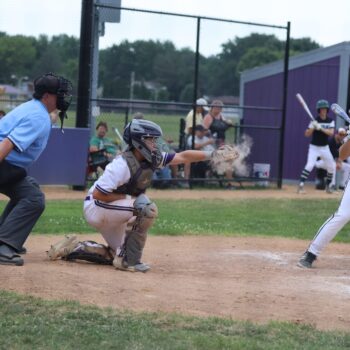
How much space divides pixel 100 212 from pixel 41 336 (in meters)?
2.48

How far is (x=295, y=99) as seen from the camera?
18.5 meters

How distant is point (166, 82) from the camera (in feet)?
70.0

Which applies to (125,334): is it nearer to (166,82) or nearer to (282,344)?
(282,344)

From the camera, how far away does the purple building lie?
1731 cm

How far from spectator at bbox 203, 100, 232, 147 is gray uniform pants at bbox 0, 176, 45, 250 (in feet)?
31.1

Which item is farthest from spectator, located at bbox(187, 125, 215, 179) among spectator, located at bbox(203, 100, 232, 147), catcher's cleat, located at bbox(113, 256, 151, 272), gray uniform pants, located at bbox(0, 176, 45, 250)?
gray uniform pants, located at bbox(0, 176, 45, 250)

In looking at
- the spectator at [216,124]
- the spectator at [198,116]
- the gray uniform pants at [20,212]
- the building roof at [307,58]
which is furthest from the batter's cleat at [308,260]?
the building roof at [307,58]

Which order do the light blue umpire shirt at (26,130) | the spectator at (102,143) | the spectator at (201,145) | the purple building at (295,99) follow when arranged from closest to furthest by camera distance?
the light blue umpire shirt at (26,130), the spectator at (102,143), the spectator at (201,145), the purple building at (295,99)

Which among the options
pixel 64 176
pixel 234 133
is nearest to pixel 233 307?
pixel 64 176

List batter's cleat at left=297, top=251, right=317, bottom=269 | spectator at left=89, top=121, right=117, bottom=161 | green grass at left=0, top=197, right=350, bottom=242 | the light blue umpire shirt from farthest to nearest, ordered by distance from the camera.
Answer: spectator at left=89, top=121, right=117, bottom=161
green grass at left=0, top=197, right=350, bottom=242
batter's cleat at left=297, top=251, right=317, bottom=269
the light blue umpire shirt

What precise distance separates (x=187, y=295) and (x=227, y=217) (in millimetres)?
5805

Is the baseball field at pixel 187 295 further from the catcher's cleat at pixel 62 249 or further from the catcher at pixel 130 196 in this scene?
the catcher at pixel 130 196

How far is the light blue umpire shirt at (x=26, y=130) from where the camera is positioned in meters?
6.37

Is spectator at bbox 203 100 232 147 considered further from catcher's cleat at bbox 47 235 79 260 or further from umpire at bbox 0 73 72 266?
umpire at bbox 0 73 72 266
